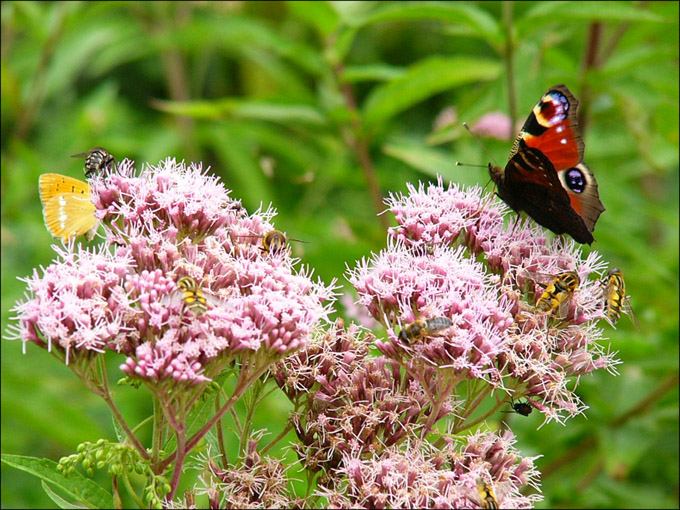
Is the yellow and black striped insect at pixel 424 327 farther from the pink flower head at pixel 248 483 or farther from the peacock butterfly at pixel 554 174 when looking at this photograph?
the peacock butterfly at pixel 554 174

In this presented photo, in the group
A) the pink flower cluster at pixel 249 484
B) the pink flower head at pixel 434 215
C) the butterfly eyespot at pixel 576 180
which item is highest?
the butterfly eyespot at pixel 576 180

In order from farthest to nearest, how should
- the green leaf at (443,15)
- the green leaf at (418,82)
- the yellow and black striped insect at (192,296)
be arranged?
1. the green leaf at (418,82)
2. the green leaf at (443,15)
3. the yellow and black striped insect at (192,296)

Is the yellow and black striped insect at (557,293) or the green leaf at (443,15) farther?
the green leaf at (443,15)

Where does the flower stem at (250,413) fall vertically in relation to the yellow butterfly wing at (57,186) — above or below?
below

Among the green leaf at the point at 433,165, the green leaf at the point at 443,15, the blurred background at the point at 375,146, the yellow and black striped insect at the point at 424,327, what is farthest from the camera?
the blurred background at the point at 375,146

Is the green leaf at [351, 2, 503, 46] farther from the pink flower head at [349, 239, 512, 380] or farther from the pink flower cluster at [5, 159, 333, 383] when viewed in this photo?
the pink flower cluster at [5, 159, 333, 383]

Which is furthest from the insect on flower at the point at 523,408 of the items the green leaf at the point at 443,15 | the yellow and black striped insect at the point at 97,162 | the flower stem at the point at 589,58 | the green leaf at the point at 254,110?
the green leaf at the point at 254,110

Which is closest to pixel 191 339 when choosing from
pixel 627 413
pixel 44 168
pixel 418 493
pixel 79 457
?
pixel 79 457
